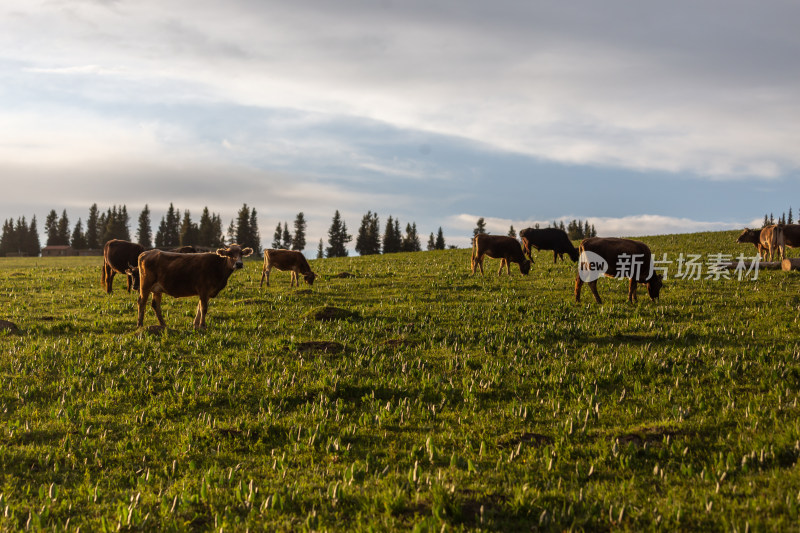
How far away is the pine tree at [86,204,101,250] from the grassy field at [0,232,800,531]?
13427 cm

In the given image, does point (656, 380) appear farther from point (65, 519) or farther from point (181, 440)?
point (65, 519)

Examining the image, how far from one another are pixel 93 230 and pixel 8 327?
138 meters

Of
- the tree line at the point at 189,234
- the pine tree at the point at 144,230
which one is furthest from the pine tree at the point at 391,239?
the pine tree at the point at 144,230

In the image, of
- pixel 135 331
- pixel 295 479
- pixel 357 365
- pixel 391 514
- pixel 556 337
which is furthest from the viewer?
pixel 135 331

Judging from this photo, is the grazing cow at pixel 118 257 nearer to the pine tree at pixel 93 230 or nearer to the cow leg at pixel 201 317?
the cow leg at pixel 201 317

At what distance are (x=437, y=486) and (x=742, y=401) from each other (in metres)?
5.47

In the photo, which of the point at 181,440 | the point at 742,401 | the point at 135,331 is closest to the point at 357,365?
the point at 181,440

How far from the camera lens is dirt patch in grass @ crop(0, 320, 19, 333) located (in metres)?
16.4

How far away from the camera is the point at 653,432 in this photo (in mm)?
7312

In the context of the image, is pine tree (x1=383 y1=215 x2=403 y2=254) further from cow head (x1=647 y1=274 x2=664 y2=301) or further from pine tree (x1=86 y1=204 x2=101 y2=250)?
cow head (x1=647 y1=274 x2=664 y2=301)

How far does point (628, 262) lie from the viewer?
18750mm

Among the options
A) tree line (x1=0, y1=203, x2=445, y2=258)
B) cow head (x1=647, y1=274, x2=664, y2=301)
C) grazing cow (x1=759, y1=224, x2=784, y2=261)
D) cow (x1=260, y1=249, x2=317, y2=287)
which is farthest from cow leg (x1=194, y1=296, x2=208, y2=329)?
tree line (x1=0, y1=203, x2=445, y2=258)

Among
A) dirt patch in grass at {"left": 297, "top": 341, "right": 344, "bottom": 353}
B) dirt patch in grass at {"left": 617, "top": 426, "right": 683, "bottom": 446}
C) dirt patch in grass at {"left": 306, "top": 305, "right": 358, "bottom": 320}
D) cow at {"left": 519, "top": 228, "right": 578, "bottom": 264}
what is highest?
cow at {"left": 519, "top": 228, "right": 578, "bottom": 264}

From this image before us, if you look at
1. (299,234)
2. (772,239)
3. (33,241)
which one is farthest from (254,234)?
(772,239)
